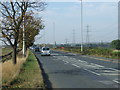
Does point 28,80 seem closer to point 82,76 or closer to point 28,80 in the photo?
point 28,80

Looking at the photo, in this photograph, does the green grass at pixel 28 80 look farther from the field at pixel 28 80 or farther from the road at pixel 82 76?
the road at pixel 82 76

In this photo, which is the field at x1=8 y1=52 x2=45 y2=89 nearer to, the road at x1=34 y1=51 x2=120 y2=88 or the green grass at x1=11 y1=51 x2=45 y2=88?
the green grass at x1=11 y1=51 x2=45 y2=88

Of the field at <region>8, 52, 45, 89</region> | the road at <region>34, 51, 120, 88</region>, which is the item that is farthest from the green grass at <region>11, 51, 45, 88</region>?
the road at <region>34, 51, 120, 88</region>

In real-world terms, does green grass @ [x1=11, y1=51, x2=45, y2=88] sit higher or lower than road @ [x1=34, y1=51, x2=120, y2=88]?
higher

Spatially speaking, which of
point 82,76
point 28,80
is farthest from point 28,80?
point 82,76

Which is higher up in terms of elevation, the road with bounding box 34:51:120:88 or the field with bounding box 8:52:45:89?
the field with bounding box 8:52:45:89

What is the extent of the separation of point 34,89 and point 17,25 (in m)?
6.06

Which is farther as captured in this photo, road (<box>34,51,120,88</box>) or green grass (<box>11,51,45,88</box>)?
road (<box>34,51,120,88</box>)

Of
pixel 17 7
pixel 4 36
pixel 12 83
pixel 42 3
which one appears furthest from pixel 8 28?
pixel 12 83

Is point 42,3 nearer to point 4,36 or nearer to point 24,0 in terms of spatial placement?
point 24,0

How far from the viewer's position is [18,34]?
46.1 feet

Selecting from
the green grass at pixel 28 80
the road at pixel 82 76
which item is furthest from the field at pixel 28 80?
the road at pixel 82 76

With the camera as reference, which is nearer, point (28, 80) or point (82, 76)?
point (28, 80)

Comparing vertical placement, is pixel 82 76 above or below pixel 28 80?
below
